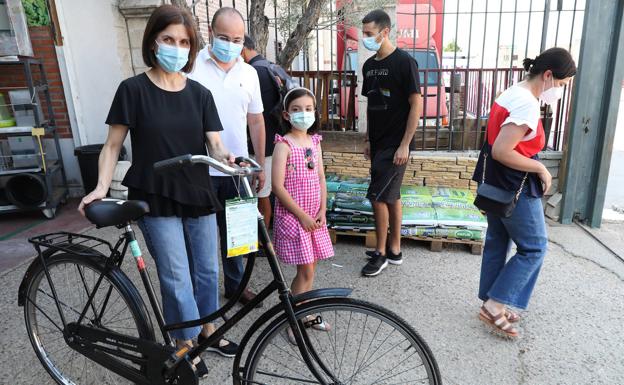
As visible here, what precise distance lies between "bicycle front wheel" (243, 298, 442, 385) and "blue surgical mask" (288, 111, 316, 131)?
110cm

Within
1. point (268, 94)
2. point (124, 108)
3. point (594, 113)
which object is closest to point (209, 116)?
point (124, 108)

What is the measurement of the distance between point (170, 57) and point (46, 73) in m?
4.24

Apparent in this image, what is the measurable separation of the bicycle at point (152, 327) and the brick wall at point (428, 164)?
8.39 ft

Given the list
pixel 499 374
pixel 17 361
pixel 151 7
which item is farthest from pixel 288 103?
pixel 151 7

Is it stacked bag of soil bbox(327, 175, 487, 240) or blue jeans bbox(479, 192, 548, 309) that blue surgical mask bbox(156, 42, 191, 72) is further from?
stacked bag of soil bbox(327, 175, 487, 240)

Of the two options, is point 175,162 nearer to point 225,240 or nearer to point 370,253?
point 225,240

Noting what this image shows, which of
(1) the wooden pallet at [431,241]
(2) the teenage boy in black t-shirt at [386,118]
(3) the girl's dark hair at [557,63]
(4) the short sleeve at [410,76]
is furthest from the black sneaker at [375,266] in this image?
(3) the girl's dark hair at [557,63]

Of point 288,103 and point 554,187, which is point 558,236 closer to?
point 554,187

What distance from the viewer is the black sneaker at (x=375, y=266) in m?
3.66

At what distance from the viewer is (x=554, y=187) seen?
16.7ft

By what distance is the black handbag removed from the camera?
8.45 ft

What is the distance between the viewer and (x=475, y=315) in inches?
122

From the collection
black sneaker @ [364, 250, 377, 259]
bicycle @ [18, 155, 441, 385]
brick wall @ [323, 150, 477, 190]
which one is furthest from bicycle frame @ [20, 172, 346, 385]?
brick wall @ [323, 150, 477, 190]

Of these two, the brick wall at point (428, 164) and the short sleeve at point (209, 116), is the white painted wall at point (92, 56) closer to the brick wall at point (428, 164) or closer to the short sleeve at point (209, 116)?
the brick wall at point (428, 164)
